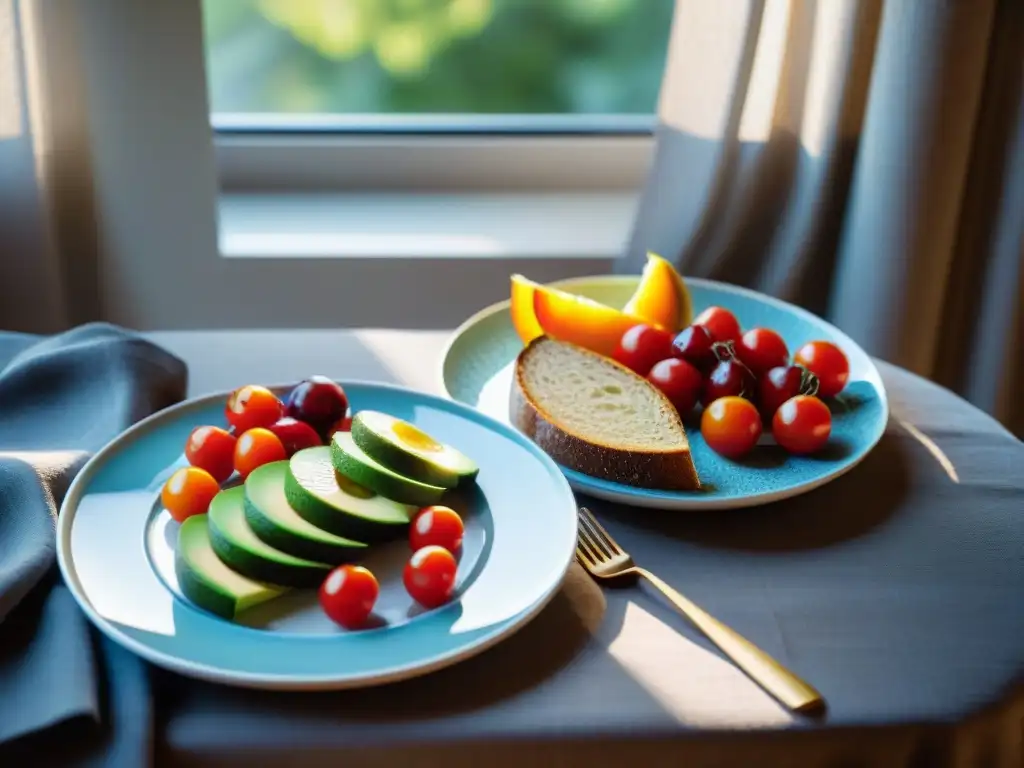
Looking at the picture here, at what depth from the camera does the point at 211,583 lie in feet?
2.48

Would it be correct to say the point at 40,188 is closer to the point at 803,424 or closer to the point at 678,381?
the point at 678,381

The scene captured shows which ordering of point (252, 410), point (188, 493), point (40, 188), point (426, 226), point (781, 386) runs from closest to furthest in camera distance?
point (188, 493) < point (252, 410) < point (781, 386) < point (40, 188) < point (426, 226)

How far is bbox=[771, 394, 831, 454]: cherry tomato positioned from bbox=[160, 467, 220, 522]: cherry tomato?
1.69 feet

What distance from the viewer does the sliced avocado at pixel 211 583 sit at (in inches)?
29.6

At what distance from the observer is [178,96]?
5.58 feet

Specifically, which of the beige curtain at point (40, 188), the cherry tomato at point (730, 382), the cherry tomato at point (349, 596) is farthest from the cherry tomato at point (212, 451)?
the beige curtain at point (40, 188)

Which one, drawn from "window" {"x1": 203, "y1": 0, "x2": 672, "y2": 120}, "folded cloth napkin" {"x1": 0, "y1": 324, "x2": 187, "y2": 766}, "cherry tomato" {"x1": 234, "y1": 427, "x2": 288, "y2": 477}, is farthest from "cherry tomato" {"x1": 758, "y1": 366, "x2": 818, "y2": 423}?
"window" {"x1": 203, "y1": 0, "x2": 672, "y2": 120}

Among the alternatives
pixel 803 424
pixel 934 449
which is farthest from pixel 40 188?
pixel 934 449

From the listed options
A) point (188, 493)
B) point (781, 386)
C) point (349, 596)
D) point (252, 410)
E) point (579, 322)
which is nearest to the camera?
point (349, 596)

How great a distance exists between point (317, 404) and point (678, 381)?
1.16ft

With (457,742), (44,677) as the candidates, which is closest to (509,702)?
(457,742)

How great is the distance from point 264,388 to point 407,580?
0.97 feet

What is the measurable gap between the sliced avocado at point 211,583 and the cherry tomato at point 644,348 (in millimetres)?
478

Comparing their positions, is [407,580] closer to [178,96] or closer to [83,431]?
[83,431]
